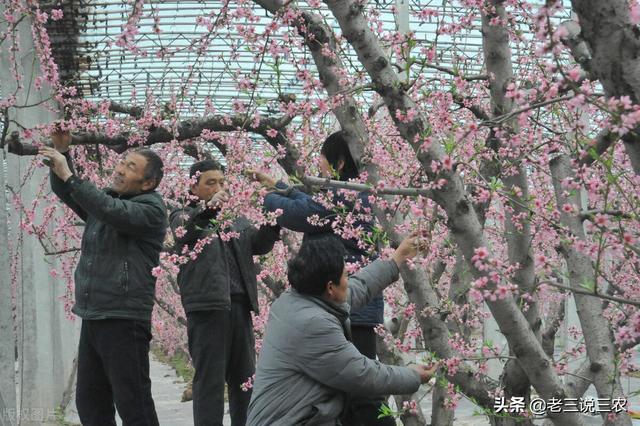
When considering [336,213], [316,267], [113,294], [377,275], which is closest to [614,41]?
[316,267]

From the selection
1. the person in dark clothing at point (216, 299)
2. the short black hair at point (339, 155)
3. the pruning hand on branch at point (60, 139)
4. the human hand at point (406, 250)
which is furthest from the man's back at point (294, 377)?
the pruning hand on branch at point (60, 139)

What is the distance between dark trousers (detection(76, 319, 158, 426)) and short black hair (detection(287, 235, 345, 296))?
1.28 meters

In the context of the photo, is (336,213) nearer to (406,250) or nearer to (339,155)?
(339,155)

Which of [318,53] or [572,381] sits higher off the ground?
[318,53]

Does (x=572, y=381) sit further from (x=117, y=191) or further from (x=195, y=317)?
(x=117, y=191)

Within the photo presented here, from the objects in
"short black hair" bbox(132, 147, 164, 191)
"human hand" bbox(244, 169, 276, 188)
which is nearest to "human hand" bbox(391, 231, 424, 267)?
"human hand" bbox(244, 169, 276, 188)

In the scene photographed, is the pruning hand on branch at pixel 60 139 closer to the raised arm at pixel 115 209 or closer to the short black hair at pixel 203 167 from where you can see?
the raised arm at pixel 115 209

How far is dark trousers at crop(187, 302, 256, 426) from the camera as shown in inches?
192

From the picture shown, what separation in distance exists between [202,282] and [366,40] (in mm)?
2265

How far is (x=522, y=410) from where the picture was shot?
3412mm

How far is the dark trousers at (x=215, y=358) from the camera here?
4879mm

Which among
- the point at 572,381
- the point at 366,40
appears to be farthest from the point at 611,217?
the point at 572,381

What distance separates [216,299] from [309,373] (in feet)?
5.56

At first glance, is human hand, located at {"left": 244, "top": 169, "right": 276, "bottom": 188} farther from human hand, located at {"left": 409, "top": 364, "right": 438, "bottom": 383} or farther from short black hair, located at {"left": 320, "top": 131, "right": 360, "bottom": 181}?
human hand, located at {"left": 409, "top": 364, "right": 438, "bottom": 383}
